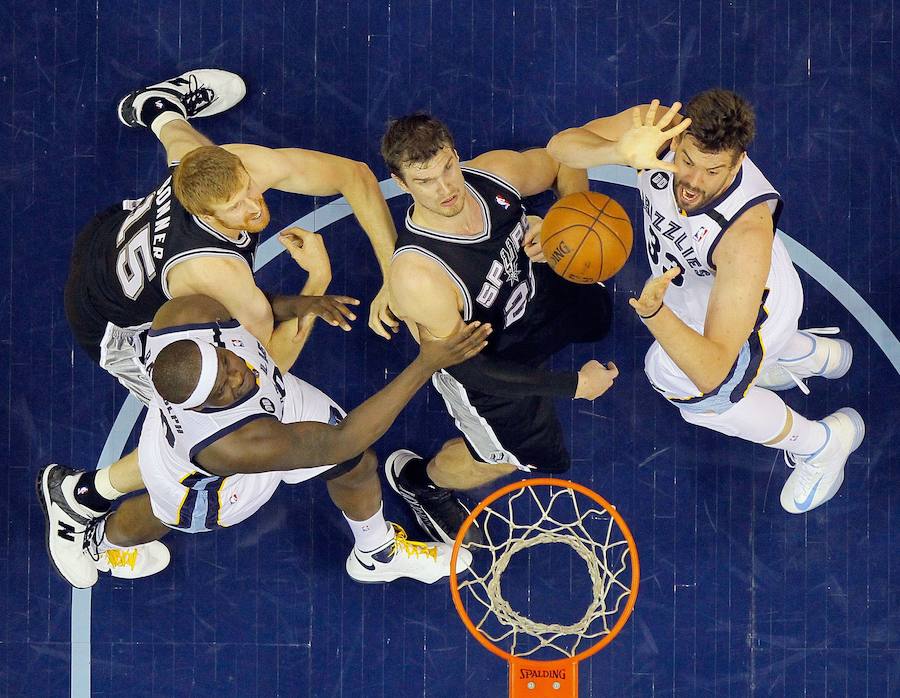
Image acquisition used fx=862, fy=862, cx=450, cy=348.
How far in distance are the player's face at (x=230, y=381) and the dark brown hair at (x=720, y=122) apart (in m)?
2.26

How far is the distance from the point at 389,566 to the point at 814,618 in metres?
2.78

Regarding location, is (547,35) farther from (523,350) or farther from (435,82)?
(523,350)

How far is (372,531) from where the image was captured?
531 cm

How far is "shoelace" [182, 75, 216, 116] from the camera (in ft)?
18.2

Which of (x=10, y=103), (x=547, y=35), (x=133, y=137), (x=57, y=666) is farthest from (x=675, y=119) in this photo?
(x=57, y=666)

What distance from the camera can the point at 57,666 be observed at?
5.72 metres

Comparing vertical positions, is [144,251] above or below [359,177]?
below

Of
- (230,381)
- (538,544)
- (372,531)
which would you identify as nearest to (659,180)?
(230,381)

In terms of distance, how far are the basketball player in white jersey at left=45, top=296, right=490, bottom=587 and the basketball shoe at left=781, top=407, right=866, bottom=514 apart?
2471 mm

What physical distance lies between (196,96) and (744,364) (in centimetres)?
376

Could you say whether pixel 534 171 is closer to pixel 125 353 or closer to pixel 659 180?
pixel 659 180

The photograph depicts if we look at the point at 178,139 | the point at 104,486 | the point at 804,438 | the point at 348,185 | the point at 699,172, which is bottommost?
the point at 104,486

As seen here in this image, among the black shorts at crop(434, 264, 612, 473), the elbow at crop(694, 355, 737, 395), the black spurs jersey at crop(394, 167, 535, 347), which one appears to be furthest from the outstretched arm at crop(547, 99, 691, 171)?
the elbow at crop(694, 355, 737, 395)

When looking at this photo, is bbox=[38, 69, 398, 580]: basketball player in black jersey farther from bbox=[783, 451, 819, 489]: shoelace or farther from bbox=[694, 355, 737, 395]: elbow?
bbox=[783, 451, 819, 489]: shoelace
